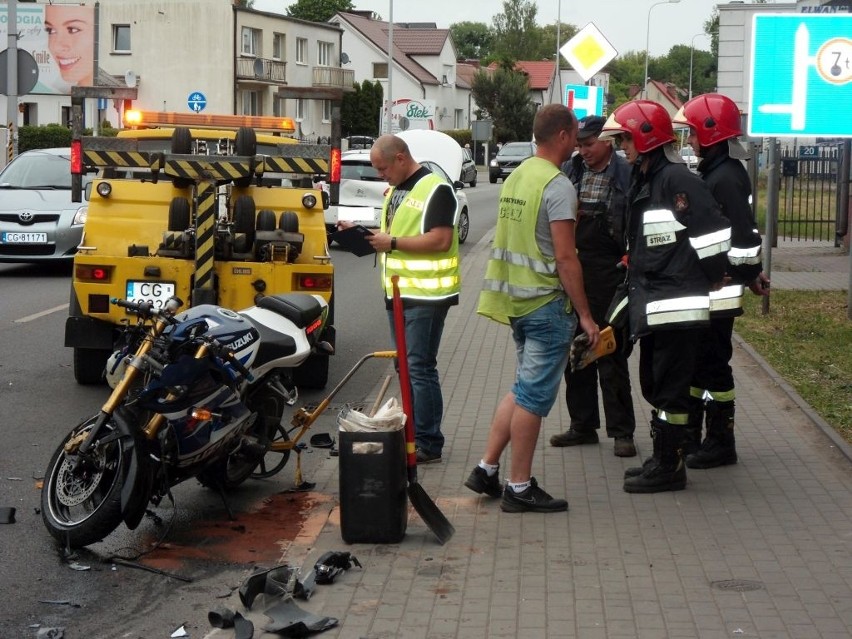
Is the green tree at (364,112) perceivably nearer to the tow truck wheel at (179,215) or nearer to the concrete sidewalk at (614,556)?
the tow truck wheel at (179,215)

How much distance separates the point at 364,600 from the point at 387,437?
969 mm

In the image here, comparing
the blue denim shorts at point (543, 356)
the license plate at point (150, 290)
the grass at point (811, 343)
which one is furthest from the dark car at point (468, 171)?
Result: the blue denim shorts at point (543, 356)

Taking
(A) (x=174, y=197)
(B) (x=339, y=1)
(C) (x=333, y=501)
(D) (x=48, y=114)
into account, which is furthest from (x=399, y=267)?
(B) (x=339, y=1)

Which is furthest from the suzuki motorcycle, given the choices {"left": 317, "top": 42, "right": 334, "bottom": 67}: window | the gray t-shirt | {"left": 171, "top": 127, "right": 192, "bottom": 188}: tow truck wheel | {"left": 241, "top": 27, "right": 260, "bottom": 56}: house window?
{"left": 317, "top": 42, "right": 334, "bottom": 67}: window

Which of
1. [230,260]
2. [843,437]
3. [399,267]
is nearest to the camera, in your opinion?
[399,267]

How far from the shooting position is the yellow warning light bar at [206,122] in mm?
11734

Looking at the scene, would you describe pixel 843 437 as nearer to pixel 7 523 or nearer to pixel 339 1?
pixel 7 523

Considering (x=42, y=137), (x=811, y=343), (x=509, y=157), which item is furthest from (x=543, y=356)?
(x=509, y=157)

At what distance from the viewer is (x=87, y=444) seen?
6008 millimetres

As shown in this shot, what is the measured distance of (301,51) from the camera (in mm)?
77688

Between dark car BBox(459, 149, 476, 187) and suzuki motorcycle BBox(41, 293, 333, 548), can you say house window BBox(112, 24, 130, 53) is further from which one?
suzuki motorcycle BBox(41, 293, 333, 548)

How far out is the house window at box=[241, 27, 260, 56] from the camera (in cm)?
7002

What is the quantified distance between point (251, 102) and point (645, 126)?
6703 cm

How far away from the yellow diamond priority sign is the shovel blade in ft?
29.3
